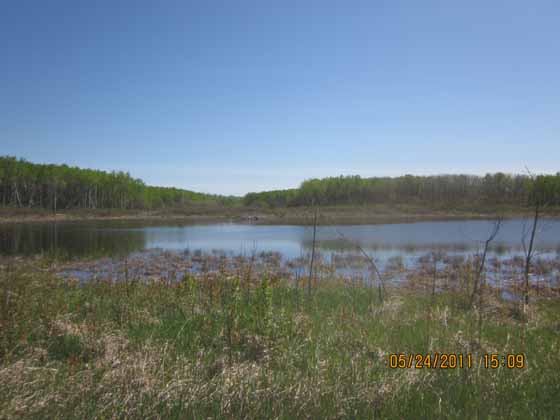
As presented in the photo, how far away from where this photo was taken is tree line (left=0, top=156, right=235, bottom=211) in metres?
71.3

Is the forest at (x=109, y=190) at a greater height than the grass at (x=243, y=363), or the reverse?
the forest at (x=109, y=190)

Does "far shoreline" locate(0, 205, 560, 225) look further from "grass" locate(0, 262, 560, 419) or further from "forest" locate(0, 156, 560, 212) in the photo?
"grass" locate(0, 262, 560, 419)

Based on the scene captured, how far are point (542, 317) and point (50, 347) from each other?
9.18 m

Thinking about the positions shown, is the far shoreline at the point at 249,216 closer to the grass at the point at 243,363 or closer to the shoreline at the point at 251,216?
the shoreline at the point at 251,216

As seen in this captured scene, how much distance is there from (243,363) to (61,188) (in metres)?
91.8

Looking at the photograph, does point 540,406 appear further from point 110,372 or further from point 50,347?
point 50,347

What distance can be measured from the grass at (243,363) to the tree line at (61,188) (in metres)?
81.9

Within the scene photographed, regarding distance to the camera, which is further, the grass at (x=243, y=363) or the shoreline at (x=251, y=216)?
the shoreline at (x=251, y=216)

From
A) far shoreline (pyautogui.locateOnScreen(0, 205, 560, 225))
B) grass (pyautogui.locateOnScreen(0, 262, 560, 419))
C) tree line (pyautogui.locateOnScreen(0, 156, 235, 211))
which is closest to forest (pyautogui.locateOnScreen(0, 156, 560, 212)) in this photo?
tree line (pyautogui.locateOnScreen(0, 156, 235, 211))

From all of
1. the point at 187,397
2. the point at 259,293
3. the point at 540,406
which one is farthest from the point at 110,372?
the point at 540,406

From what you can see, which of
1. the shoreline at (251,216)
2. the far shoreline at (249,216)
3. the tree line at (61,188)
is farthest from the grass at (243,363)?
the tree line at (61,188)

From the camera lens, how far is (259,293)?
540cm

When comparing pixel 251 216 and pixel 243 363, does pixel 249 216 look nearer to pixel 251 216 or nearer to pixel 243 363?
pixel 251 216

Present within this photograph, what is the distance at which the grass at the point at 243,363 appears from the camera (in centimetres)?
285
